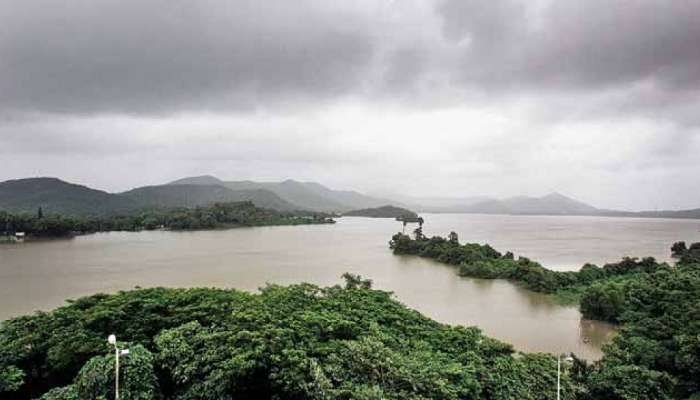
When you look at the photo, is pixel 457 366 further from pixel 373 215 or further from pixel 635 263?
pixel 373 215

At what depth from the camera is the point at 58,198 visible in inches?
2709

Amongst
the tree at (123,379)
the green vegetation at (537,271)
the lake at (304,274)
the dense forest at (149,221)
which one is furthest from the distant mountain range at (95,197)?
the tree at (123,379)

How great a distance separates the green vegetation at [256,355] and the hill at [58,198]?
64259 millimetres

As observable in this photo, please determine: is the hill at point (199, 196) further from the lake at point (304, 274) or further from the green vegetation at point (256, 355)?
the green vegetation at point (256, 355)

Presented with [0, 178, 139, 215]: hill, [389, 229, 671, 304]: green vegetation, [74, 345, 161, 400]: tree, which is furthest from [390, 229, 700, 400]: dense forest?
[0, 178, 139, 215]: hill

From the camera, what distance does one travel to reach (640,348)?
8.03 m

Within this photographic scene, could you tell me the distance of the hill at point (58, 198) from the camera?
64.6 metres

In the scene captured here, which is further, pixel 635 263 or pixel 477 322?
pixel 635 263

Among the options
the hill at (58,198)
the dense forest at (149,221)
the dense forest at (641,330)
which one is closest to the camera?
the dense forest at (641,330)

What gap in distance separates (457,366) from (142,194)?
331ft

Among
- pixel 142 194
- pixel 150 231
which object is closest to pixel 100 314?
pixel 150 231

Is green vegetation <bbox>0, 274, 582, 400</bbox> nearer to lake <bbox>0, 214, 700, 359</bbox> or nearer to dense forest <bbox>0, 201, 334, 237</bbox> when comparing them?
lake <bbox>0, 214, 700, 359</bbox>

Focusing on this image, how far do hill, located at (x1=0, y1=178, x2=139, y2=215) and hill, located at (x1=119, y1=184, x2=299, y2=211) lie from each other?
1316 cm

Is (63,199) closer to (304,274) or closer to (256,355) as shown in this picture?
(304,274)
